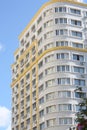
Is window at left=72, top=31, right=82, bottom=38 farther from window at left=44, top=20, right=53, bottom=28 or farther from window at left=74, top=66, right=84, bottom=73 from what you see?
window at left=74, top=66, right=84, bottom=73

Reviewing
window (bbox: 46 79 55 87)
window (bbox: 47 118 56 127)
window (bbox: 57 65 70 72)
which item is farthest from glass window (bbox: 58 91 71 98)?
window (bbox: 47 118 56 127)

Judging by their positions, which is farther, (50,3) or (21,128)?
(21,128)

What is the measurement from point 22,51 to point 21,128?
1956 cm

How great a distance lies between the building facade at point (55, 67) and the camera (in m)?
71.9

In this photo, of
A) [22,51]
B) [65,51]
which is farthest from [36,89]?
[22,51]

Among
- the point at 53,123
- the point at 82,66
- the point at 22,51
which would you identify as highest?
the point at 22,51

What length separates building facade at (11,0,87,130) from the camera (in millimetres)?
71875

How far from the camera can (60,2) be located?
78188mm

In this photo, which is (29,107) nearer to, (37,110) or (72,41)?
(37,110)

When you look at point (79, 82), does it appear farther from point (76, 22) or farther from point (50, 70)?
point (76, 22)

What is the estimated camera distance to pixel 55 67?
7444 cm

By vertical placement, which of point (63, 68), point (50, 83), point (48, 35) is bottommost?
point (50, 83)

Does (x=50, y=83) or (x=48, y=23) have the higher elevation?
(x=48, y=23)

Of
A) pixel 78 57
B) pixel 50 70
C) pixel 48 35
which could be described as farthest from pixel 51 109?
pixel 48 35
